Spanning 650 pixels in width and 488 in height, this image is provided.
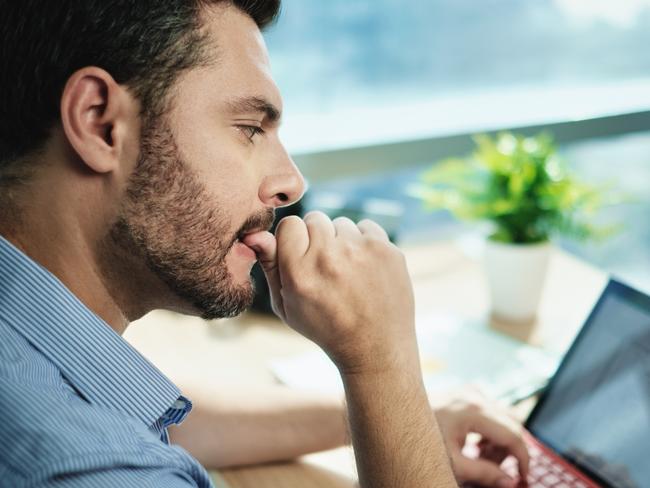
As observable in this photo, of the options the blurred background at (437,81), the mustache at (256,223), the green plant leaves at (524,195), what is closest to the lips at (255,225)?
the mustache at (256,223)

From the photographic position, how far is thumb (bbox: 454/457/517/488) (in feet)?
3.00

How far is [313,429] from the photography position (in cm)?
101

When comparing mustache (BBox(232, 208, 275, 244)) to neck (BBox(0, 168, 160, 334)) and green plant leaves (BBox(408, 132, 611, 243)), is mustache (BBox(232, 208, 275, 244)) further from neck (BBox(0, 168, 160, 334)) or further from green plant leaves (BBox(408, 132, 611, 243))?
green plant leaves (BBox(408, 132, 611, 243))

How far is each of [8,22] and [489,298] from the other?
103cm

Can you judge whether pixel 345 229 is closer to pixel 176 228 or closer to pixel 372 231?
pixel 372 231

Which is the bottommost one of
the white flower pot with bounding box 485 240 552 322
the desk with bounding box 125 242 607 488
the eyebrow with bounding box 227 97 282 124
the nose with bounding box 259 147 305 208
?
the desk with bounding box 125 242 607 488

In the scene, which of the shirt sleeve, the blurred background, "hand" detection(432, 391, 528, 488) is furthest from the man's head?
the blurred background

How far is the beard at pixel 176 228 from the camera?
78 centimetres

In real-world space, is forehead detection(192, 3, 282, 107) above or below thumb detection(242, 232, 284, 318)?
above

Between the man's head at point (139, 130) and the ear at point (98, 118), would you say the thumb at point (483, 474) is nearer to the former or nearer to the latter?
the man's head at point (139, 130)

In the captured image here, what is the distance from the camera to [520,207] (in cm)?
134

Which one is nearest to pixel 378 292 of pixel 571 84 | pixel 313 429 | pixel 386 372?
pixel 386 372

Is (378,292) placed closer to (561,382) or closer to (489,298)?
(561,382)

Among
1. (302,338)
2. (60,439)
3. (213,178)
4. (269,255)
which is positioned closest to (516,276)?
(302,338)
